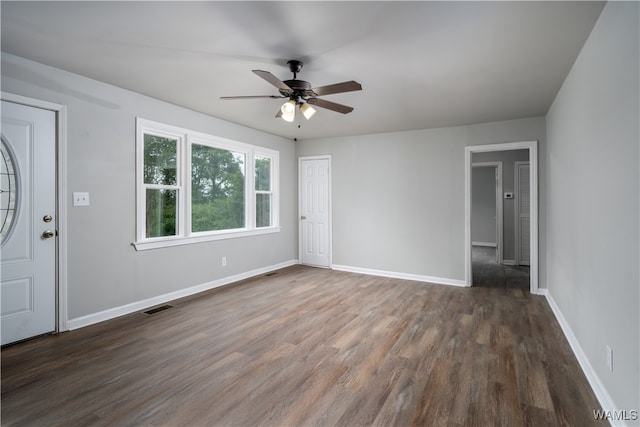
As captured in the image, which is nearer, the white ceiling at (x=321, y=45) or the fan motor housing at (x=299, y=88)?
the white ceiling at (x=321, y=45)

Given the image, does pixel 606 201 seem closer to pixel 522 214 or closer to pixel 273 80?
pixel 273 80

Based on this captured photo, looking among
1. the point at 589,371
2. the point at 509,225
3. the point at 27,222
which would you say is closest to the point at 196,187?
the point at 27,222

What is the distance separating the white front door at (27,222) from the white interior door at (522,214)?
23.9 ft

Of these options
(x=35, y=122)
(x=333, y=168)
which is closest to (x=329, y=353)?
(x=35, y=122)

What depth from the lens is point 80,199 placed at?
3.14 metres

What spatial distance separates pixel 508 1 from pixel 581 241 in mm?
1841

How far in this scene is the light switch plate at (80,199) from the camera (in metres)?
3.10

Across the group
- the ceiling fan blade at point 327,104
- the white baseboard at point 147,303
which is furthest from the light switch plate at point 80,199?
the ceiling fan blade at point 327,104

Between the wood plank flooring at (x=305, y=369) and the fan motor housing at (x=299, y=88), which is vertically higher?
the fan motor housing at (x=299, y=88)

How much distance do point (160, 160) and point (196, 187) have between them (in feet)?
1.97

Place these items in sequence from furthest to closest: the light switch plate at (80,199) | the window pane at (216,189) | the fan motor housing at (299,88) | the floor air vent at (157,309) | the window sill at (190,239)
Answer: the window pane at (216,189) → the window sill at (190,239) → the floor air vent at (157,309) → the light switch plate at (80,199) → the fan motor housing at (299,88)

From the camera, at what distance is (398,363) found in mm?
2473

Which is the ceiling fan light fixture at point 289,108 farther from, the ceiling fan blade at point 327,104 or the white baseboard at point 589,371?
the white baseboard at point 589,371

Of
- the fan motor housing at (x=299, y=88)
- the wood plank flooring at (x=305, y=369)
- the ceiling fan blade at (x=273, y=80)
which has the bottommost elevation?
the wood plank flooring at (x=305, y=369)
